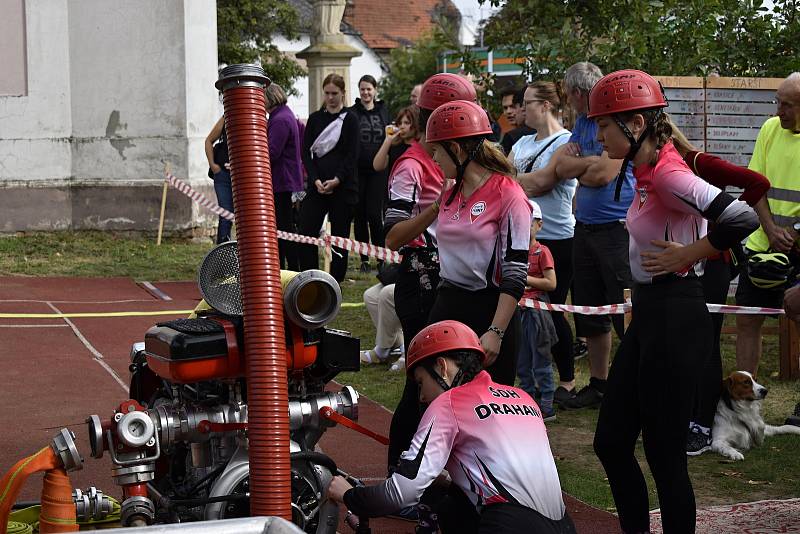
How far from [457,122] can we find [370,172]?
8.25 metres

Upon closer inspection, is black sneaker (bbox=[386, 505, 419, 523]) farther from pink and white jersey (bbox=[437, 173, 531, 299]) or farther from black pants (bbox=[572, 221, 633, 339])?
black pants (bbox=[572, 221, 633, 339])

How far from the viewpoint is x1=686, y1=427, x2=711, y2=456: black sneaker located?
6.88 metres

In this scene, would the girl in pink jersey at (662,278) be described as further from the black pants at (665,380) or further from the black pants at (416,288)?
the black pants at (416,288)

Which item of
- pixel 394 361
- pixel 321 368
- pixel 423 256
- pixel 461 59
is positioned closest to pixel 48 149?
pixel 461 59

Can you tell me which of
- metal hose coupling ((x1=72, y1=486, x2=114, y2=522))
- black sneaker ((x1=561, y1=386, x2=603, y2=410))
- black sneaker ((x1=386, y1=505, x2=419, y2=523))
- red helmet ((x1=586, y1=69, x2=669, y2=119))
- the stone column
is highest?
the stone column

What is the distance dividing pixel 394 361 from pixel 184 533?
21.5 feet

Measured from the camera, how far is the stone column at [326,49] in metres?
27.8

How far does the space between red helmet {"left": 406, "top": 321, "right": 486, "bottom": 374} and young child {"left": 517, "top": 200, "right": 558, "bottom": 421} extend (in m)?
3.17

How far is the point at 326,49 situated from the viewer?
1090 inches

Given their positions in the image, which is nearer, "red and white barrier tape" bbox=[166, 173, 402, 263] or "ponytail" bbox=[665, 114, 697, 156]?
"ponytail" bbox=[665, 114, 697, 156]

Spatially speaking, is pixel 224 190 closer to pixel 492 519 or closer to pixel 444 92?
pixel 444 92

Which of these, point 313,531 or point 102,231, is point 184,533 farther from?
point 102,231

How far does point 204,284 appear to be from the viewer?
4.72m

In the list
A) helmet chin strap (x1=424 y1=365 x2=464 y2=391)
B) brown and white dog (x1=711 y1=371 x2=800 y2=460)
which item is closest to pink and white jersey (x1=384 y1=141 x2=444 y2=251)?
helmet chin strap (x1=424 y1=365 x2=464 y2=391)
